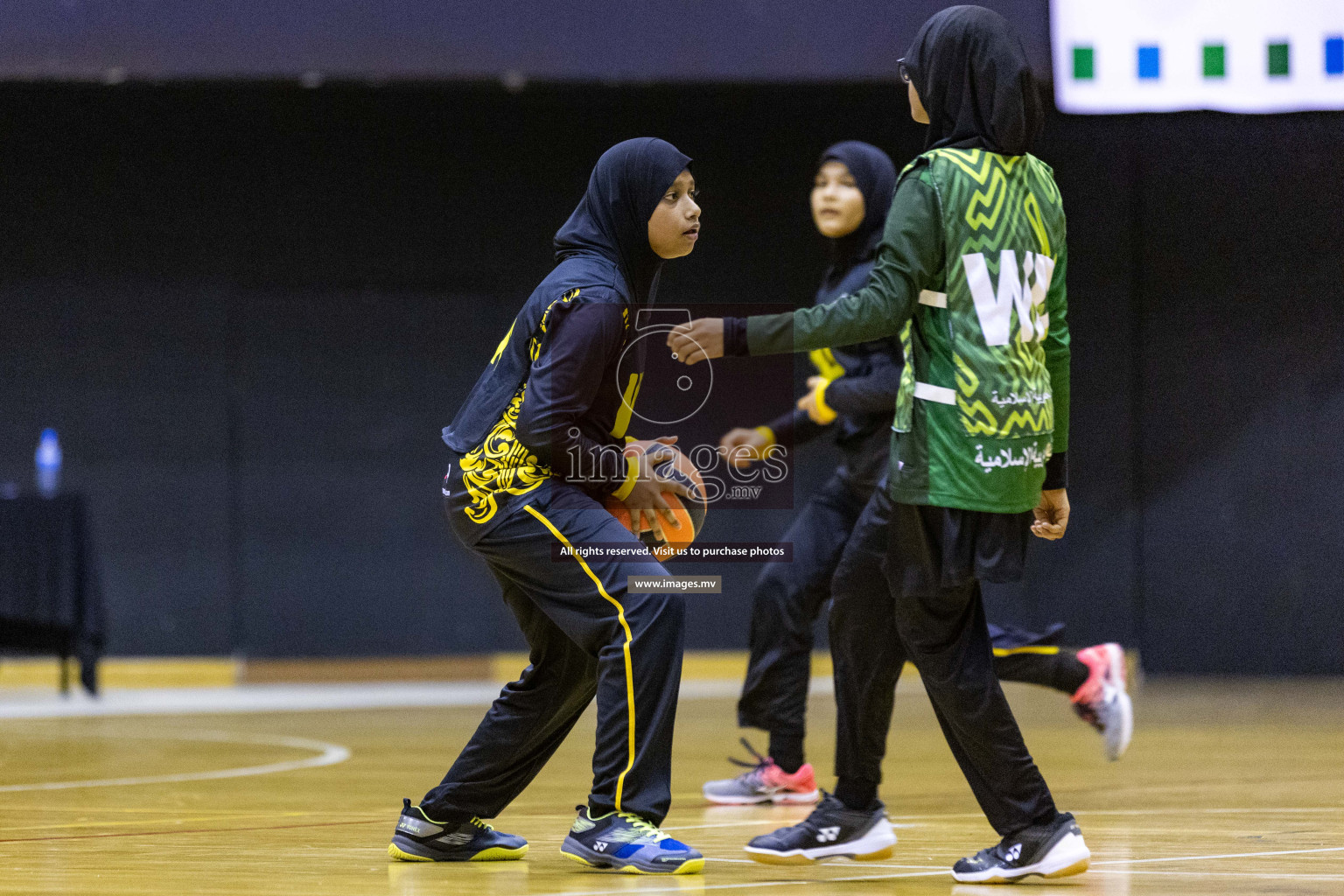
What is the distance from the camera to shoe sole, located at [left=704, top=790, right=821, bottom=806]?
3.68 metres

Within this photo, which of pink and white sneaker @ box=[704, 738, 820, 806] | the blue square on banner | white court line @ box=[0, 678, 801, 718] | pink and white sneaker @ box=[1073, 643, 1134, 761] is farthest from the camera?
the blue square on banner

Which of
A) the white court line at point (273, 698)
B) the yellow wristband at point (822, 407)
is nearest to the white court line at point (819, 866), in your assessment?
the yellow wristband at point (822, 407)

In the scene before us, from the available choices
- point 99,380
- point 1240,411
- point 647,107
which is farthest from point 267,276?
point 1240,411

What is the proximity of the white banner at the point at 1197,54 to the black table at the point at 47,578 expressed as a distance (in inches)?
188

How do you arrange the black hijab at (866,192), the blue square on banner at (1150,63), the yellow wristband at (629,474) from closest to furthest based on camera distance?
1. the yellow wristband at (629,474)
2. the black hijab at (866,192)
3. the blue square on banner at (1150,63)

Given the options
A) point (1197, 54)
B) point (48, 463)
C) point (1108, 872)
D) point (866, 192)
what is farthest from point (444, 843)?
point (48, 463)

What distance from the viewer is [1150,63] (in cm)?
627

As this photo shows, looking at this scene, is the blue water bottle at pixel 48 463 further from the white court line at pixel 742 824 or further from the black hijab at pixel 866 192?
the white court line at pixel 742 824

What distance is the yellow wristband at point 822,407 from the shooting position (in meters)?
3.73

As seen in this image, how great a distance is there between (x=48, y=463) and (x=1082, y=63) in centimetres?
516

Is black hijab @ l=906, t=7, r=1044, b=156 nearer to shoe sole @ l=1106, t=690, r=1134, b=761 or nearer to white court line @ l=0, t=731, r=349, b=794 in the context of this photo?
shoe sole @ l=1106, t=690, r=1134, b=761

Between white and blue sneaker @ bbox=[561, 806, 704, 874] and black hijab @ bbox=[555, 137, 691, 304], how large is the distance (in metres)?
0.94

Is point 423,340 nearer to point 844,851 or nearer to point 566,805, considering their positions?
point 566,805

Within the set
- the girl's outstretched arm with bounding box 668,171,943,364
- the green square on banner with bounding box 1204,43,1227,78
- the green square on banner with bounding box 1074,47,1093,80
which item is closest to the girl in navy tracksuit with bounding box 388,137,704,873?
the girl's outstretched arm with bounding box 668,171,943,364
